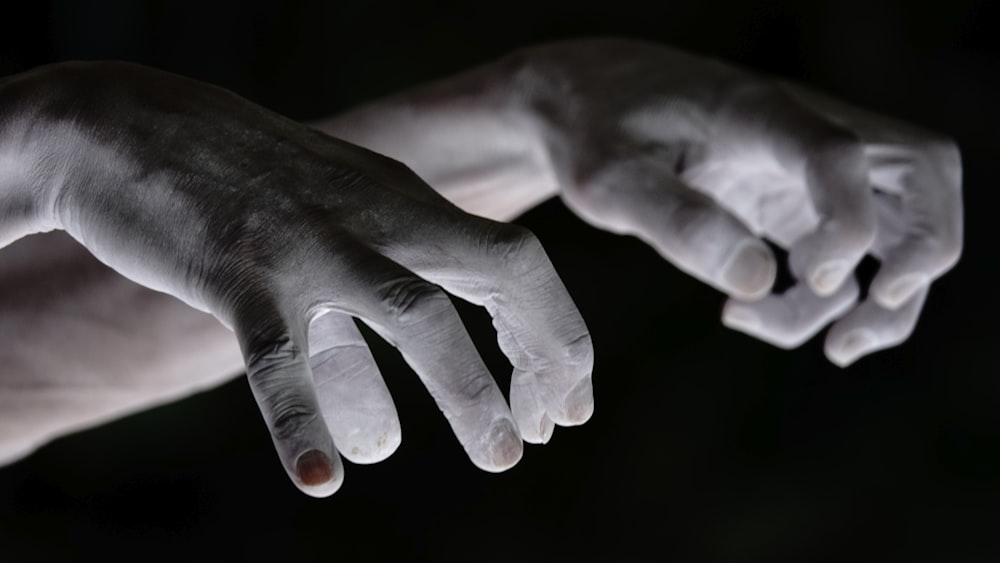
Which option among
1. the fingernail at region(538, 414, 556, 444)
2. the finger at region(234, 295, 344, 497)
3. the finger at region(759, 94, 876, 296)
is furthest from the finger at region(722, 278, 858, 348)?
the finger at region(234, 295, 344, 497)

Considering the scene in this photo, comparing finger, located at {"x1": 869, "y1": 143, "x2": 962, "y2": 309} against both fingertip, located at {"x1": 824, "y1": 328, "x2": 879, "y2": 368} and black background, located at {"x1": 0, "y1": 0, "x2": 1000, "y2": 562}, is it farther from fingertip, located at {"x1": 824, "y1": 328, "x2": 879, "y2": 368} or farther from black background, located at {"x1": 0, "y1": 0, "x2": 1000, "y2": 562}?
black background, located at {"x1": 0, "y1": 0, "x2": 1000, "y2": 562}

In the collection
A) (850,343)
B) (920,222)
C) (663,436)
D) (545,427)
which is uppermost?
(545,427)

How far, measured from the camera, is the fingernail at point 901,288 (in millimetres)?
875

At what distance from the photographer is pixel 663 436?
1.77 meters

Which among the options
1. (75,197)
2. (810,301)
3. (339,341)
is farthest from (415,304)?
(810,301)

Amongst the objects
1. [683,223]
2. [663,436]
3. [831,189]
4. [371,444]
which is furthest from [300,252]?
[663,436]

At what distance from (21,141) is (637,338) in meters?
1.32

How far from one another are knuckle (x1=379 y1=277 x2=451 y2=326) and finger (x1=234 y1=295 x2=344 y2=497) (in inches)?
1.7

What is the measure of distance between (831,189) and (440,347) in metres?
0.43

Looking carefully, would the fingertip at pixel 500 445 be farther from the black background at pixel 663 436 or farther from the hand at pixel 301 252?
the black background at pixel 663 436

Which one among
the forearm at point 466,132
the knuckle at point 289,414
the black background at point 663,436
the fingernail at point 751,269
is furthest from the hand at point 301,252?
the black background at point 663,436

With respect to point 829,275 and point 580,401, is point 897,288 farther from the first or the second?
point 580,401

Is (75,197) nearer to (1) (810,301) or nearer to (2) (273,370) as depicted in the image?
(2) (273,370)

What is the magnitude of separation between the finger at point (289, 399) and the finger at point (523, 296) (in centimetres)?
7
